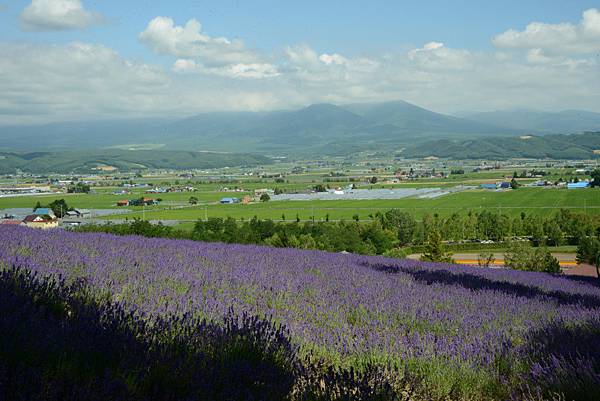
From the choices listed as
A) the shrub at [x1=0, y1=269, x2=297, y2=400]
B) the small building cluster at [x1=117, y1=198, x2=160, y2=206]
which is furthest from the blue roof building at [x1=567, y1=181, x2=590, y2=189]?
the shrub at [x1=0, y1=269, x2=297, y2=400]

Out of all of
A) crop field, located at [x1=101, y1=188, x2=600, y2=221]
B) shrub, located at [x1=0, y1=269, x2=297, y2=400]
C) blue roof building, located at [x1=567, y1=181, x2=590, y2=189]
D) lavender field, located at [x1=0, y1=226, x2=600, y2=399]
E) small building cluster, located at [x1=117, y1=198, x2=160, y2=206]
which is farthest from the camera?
blue roof building, located at [x1=567, y1=181, x2=590, y2=189]

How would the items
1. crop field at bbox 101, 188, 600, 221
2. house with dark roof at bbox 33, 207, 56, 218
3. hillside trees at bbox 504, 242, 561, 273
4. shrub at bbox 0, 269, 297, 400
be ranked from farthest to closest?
crop field at bbox 101, 188, 600, 221, house with dark roof at bbox 33, 207, 56, 218, hillside trees at bbox 504, 242, 561, 273, shrub at bbox 0, 269, 297, 400

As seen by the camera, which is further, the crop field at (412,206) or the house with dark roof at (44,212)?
the crop field at (412,206)

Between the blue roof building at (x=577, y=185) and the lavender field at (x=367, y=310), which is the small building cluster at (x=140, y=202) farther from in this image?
the lavender field at (x=367, y=310)

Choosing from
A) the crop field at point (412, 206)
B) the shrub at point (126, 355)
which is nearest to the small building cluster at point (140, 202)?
the crop field at point (412, 206)

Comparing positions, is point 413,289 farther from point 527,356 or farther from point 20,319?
point 20,319

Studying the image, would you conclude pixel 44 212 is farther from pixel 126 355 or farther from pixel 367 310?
pixel 126 355

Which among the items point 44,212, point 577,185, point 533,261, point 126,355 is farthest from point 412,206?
point 126,355

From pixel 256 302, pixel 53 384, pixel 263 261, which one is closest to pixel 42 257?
pixel 256 302

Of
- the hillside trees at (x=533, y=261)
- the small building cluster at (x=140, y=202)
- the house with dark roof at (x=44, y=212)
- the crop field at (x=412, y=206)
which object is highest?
the house with dark roof at (x=44, y=212)

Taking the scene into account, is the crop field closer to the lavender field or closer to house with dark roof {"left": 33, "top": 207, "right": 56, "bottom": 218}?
house with dark roof {"left": 33, "top": 207, "right": 56, "bottom": 218}
